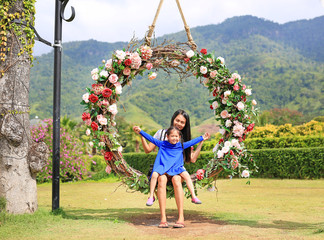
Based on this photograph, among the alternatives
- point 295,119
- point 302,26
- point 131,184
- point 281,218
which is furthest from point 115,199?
point 302,26

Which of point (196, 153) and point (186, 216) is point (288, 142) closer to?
point (186, 216)

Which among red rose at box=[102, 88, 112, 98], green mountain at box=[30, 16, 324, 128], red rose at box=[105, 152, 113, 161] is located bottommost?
red rose at box=[105, 152, 113, 161]

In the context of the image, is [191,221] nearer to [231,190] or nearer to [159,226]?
[159,226]

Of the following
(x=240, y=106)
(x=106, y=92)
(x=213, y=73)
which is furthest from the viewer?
(x=213, y=73)

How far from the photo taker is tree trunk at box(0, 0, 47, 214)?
5172 mm

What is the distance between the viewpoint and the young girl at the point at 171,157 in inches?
202

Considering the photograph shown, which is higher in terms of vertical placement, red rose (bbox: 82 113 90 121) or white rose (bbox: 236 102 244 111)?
white rose (bbox: 236 102 244 111)

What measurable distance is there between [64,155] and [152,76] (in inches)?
318

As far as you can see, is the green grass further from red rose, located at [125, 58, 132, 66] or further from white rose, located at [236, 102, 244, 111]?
red rose, located at [125, 58, 132, 66]

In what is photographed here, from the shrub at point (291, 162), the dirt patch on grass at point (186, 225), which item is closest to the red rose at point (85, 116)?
the dirt patch on grass at point (186, 225)

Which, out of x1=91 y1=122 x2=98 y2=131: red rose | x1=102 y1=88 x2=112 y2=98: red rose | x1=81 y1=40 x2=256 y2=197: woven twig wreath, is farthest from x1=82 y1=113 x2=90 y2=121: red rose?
x1=102 y1=88 x2=112 y2=98: red rose

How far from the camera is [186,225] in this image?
511cm

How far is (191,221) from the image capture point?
17.9 feet

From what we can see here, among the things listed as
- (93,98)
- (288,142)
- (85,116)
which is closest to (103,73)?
(93,98)
